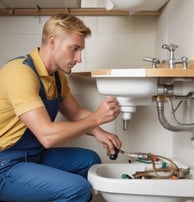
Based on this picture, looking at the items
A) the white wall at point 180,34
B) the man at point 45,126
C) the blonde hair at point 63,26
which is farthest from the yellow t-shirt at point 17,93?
the white wall at point 180,34

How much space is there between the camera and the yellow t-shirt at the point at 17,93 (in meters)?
1.10

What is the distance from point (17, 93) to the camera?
111 centimetres

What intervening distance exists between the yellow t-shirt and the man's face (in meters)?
0.07

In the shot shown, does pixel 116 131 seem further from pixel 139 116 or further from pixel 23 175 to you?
pixel 23 175

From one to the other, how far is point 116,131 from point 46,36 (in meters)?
0.71

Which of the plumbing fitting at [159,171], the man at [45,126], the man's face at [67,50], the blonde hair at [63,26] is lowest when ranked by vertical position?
the plumbing fitting at [159,171]

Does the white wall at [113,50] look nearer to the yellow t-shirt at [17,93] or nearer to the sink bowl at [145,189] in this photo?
the yellow t-shirt at [17,93]

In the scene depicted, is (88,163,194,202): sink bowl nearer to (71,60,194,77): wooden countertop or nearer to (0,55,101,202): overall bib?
(0,55,101,202): overall bib

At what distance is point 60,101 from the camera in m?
1.49

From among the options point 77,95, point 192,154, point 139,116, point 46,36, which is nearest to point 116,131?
point 139,116

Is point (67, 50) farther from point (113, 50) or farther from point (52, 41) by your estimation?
point (113, 50)

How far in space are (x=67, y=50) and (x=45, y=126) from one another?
0.33m

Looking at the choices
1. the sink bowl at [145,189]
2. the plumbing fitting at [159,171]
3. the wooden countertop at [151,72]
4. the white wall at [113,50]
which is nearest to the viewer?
the wooden countertop at [151,72]

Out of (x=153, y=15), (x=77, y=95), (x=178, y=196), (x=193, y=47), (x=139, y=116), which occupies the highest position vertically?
(x=153, y=15)
